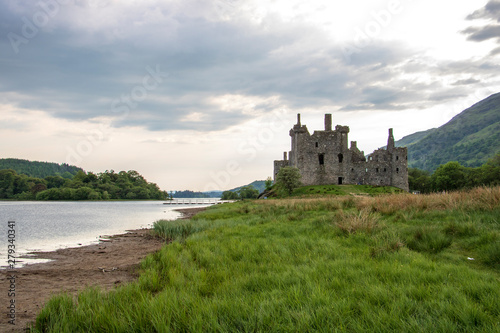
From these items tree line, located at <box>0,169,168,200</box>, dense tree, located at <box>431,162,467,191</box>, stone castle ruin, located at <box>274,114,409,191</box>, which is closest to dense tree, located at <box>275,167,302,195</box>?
stone castle ruin, located at <box>274,114,409,191</box>

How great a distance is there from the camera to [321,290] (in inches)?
192

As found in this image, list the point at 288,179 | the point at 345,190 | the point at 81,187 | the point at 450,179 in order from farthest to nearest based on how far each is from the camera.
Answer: the point at 81,187 → the point at 450,179 → the point at 345,190 → the point at 288,179

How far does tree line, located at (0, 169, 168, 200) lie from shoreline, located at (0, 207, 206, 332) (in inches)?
4873

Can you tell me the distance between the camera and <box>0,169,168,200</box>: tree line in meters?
123

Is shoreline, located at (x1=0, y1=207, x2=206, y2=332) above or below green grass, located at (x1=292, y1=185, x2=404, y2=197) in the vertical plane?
below

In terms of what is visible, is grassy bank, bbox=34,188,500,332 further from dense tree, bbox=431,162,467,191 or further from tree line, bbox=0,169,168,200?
tree line, bbox=0,169,168,200

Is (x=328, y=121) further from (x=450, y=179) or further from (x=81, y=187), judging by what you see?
(x=81, y=187)

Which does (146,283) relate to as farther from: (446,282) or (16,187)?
(16,187)

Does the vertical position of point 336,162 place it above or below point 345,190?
above

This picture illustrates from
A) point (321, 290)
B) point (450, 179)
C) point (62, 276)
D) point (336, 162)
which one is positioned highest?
point (336, 162)

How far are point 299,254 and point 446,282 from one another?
3.38 meters

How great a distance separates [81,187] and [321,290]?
138 meters

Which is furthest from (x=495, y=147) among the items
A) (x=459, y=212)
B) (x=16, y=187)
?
(x=16, y=187)

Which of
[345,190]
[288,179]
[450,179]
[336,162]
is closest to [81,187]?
[288,179]
